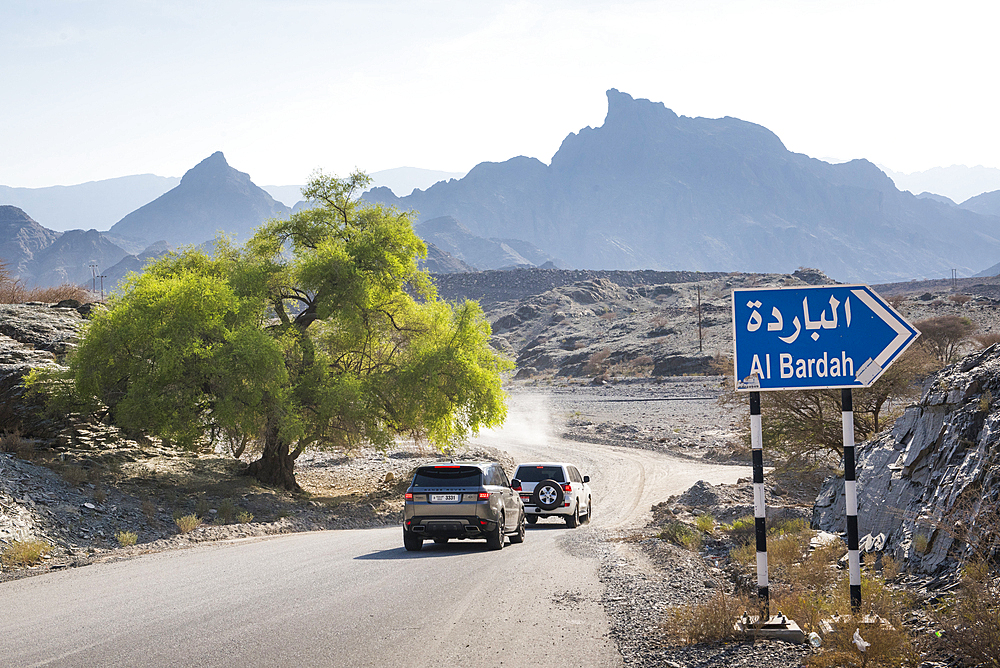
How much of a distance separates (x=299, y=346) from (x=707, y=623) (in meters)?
21.0

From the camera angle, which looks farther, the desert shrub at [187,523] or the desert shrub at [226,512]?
the desert shrub at [226,512]

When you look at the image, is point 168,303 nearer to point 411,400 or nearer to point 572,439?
point 411,400

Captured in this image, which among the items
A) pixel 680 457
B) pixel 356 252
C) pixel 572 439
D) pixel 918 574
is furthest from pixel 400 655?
pixel 572 439

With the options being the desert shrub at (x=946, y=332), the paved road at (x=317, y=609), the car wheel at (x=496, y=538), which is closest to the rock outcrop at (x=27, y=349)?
the paved road at (x=317, y=609)

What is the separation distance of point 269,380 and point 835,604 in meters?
18.2

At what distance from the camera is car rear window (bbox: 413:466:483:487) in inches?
622

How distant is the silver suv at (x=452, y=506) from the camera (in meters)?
15.7

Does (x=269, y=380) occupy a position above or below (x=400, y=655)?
above

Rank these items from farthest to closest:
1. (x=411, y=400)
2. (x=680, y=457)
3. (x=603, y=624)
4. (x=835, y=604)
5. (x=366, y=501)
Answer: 1. (x=680, y=457)
2. (x=366, y=501)
3. (x=411, y=400)
4. (x=603, y=624)
5. (x=835, y=604)

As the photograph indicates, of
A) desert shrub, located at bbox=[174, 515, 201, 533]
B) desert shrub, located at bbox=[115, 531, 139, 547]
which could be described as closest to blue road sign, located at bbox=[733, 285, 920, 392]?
desert shrub, located at bbox=[115, 531, 139, 547]

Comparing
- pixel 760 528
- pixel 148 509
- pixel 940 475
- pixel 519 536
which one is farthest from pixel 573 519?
pixel 760 528

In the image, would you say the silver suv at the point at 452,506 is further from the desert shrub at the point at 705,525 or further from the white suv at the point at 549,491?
the white suv at the point at 549,491

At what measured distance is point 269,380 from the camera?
75.9ft

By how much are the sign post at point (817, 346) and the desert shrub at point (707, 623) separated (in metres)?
0.39
